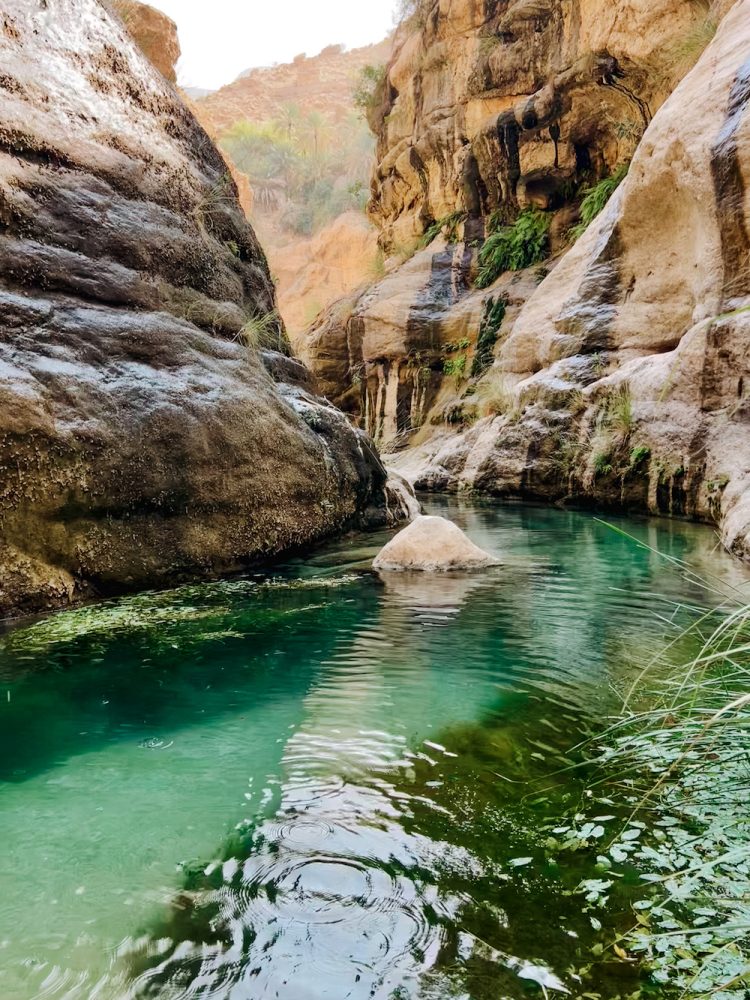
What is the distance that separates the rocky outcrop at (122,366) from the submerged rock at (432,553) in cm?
107

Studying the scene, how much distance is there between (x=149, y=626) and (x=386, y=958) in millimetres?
3484

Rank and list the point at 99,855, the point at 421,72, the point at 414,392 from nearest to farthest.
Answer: the point at 99,855 < the point at 414,392 < the point at 421,72

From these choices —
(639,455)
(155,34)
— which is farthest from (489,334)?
(155,34)

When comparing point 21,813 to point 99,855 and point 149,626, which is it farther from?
point 149,626

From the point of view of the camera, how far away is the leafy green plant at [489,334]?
742 inches

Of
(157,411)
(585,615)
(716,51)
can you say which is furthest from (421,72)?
(585,615)

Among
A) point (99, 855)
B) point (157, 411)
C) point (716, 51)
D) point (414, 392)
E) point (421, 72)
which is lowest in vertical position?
Result: point (99, 855)

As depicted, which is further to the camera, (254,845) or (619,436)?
(619,436)

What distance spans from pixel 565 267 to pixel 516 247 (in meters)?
5.20

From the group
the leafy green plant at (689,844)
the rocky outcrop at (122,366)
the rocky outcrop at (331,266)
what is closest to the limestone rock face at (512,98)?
the rocky outcrop at (122,366)

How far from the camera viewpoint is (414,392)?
68.5ft

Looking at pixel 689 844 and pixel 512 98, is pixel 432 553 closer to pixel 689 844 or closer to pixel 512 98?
pixel 689 844

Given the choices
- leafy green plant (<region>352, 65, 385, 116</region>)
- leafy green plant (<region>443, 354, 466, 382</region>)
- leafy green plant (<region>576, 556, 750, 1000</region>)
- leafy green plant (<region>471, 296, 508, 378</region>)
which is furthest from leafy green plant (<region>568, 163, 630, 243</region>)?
leafy green plant (<region>576, 556, 750, 1000</region>)

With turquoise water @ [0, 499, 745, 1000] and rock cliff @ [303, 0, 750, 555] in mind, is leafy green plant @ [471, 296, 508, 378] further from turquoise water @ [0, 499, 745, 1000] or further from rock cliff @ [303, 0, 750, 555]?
turquoise water @ [0, 499, 745, 1000]
